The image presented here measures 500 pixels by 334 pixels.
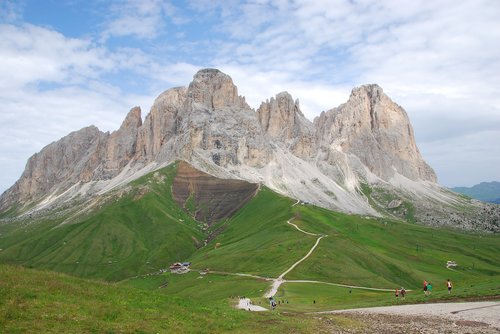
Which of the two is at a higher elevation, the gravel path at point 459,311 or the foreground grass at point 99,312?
the foreground grass at point 99,312

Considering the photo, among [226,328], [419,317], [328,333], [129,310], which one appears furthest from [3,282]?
[419,317]

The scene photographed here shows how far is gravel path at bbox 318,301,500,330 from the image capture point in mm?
41656

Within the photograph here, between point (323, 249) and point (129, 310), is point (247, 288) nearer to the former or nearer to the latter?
point (323, 249)

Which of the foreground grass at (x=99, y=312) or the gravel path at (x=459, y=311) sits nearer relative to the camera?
the foreground grass at (x=99, y=312)

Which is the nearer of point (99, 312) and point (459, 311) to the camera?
point (99, 312)

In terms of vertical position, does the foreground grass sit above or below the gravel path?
above

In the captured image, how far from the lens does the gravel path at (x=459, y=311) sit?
1640 inches

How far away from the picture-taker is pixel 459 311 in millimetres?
46188

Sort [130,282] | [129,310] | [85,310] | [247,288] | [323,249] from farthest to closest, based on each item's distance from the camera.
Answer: [130,282] < [323,249] < [247,288] < [129,310] < [85,310]

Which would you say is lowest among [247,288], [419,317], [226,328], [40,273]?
[247,288]

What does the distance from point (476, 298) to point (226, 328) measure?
33650 mm

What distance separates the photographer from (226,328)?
1532 inches

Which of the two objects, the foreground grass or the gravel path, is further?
the gravel path

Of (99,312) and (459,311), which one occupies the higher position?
(99,312)
